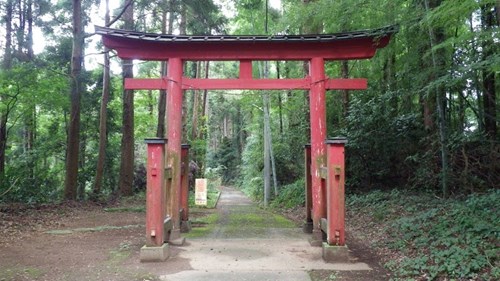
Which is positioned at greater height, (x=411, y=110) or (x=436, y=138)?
(x=411, y=110)

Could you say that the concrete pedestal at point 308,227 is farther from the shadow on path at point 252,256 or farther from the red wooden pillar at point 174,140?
the red wooden pillar at point 174,140

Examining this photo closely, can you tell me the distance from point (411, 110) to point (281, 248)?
7.68 m

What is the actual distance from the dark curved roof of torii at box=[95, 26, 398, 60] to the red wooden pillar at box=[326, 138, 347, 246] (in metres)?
2.02

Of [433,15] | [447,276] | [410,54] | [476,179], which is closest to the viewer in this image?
[447,276]

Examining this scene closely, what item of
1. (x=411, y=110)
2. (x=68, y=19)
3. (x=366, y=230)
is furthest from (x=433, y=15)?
(x=68, y=19)

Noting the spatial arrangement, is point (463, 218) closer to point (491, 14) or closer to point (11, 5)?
point (491, 14)

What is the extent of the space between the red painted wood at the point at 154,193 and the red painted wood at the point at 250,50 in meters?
2.02

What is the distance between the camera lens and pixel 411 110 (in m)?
11.9

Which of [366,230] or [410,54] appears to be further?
[410,54]

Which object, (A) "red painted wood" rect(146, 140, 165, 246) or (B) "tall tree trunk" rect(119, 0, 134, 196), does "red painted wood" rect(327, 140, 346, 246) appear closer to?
(A) "red painted wood" rect(146, 140, 165, 246)

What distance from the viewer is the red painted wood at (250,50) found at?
6621 millimetres

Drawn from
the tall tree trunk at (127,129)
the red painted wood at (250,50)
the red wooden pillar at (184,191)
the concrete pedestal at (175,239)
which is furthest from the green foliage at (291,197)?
the red painted wood at (250,50)

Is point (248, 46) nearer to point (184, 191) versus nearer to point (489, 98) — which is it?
point (184, 191)

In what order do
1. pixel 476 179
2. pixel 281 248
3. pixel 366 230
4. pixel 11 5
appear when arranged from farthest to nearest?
pixel 11 5 → pixel 476 179 → pixel 366 230 → pixel 281 248
